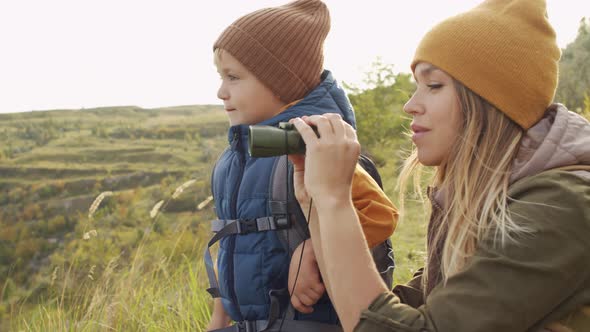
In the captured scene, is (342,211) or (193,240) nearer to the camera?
(342,211)

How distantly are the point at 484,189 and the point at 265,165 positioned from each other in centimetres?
94

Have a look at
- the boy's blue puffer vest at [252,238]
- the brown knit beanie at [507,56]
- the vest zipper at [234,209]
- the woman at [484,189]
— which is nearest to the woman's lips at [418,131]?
the woman at [484,189]

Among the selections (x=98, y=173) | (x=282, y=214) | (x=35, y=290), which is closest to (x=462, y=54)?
(x=282, y=214)

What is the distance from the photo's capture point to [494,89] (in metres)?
1.74

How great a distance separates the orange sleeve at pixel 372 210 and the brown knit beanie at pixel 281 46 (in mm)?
610

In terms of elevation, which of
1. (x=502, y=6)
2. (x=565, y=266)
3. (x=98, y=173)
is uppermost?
(x=502, y=6)

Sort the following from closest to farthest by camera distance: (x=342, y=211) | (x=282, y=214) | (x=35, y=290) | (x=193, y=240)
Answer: (x=342, y=211) < (x=282, y=214) < (x=35, y=290) < (x=193, y=240)

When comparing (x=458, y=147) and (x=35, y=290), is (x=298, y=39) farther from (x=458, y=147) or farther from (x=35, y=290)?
(x=35, y=290)

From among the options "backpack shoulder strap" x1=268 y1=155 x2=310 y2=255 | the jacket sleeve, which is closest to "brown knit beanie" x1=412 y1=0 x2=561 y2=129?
the jacket sleeve

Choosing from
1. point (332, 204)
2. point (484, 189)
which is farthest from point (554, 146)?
point (332, 204)

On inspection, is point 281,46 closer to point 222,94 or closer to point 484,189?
point 222,94

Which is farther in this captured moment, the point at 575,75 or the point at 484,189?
the point at 575,75

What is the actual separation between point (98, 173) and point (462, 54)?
26742 millimetres

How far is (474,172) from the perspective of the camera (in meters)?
1.73
